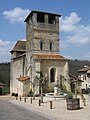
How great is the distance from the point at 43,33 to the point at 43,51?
3.22 m

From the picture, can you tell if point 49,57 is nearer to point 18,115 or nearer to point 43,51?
point 43,51

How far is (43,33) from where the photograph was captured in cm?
4741

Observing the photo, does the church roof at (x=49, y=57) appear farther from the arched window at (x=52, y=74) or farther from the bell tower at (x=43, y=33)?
the arched window at (x=52, y=74)

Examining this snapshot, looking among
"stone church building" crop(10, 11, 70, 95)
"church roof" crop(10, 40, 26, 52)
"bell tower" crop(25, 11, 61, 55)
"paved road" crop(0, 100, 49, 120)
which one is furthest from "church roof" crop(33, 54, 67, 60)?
"paved road" crop(0, 100, 49, 120)

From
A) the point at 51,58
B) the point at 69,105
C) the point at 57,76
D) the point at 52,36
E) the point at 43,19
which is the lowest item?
the point at 69,105

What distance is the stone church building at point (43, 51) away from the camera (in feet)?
149

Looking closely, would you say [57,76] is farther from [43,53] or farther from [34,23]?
[34,23]

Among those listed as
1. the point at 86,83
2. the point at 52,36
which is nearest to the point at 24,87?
the point at 52,36

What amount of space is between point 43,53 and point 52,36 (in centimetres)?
370

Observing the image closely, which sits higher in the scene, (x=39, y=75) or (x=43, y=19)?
(x=43, y=19)

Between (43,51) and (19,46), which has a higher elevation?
(19,46)

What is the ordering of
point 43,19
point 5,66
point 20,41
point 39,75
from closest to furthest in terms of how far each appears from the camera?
point 39,75, point 43,19, point 20,41, point 5,66

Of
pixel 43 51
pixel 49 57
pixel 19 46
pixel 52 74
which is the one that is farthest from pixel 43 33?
pixel 19 46

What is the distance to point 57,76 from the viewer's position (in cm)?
4628
